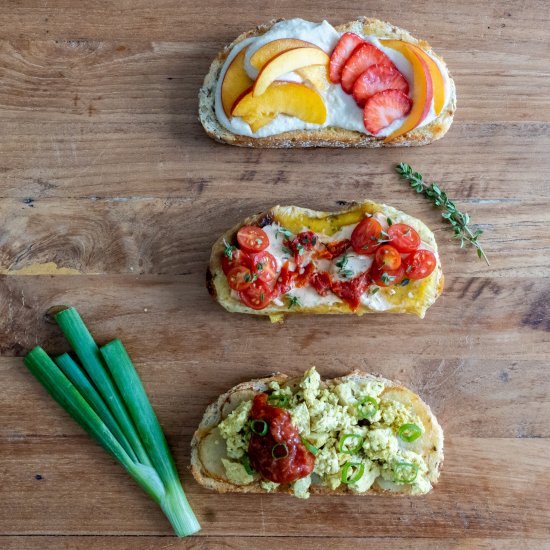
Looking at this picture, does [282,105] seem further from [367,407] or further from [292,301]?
[367,407]

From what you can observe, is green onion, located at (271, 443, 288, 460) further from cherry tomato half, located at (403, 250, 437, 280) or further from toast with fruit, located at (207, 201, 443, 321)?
cherry tomato half, located at (403, 250, 437, 280)

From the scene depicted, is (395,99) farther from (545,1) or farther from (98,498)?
(98,498)

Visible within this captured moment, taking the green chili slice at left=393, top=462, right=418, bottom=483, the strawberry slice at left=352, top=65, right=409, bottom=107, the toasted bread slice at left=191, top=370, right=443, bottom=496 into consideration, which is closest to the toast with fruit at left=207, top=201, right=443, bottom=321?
the toasted bread slice at left=191, top=370, right=443, bottom=496

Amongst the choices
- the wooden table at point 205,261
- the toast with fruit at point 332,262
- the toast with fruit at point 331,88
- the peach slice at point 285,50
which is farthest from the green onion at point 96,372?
the peach slice at point 285,50

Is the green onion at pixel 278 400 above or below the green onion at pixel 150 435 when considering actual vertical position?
above

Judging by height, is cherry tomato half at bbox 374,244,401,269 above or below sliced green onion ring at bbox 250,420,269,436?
above

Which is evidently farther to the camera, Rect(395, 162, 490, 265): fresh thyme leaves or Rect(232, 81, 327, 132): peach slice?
Rect(395, 162, 490, 265): fresh thyme leaves

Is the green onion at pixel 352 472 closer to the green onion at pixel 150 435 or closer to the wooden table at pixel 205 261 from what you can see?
the wooden table at pixel 205 261

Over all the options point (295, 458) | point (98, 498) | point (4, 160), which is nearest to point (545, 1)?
point (295, 458)
